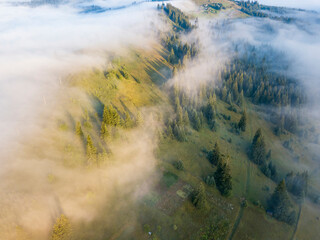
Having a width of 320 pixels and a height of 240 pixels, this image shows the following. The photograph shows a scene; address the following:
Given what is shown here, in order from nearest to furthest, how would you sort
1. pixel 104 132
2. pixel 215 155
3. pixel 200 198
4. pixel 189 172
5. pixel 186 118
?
pixel 200 198 < pixel 104 132 < pixel 189 172 < pixel 215 155 < pixel 186 118

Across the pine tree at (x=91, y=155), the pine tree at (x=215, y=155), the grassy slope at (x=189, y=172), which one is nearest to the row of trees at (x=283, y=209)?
the grassy slope at (x=189, y=172)

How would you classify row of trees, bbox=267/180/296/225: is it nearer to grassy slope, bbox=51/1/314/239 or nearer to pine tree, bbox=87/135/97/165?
grassy slope, bbox=51/1/314/239

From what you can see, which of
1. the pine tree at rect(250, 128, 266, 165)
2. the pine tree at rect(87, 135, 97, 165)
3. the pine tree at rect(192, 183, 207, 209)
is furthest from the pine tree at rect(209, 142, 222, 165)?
the pine tree at rect(87, 135, 97, 165)

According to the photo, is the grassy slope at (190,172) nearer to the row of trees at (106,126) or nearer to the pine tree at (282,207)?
the pine tree at (282,207)

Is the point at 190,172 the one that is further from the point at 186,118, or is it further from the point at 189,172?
the point at 186,118

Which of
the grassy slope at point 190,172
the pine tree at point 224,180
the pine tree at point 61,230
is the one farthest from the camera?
the pine tree at point 224,180

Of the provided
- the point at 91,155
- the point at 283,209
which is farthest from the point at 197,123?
the point at 91,155
